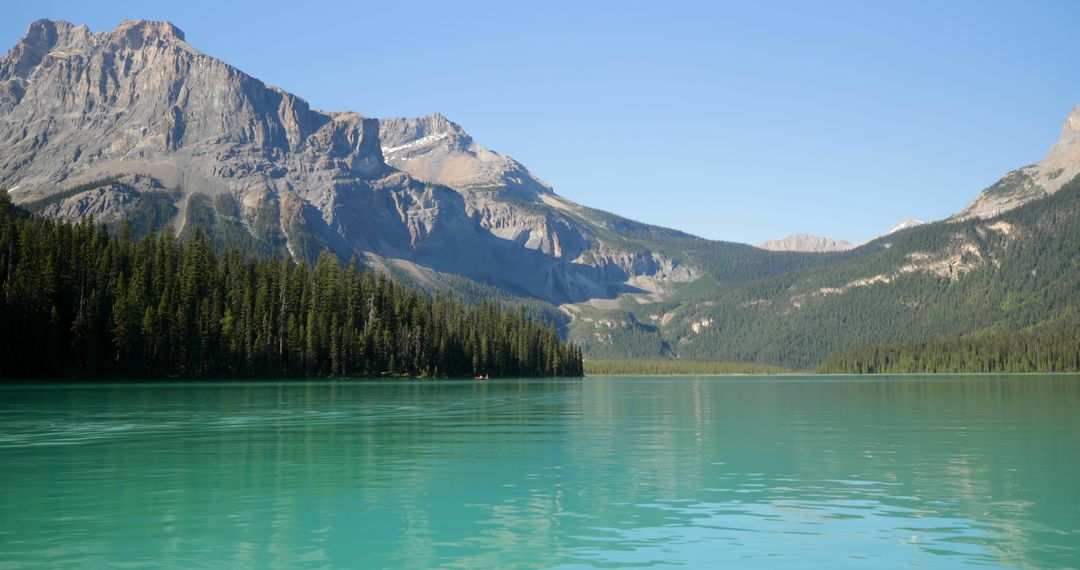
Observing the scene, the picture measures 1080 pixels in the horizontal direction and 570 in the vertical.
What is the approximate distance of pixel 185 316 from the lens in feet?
454

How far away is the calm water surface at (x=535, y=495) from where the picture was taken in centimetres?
2078

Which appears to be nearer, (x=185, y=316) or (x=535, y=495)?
(x=535, y=495)

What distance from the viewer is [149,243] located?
163250mm

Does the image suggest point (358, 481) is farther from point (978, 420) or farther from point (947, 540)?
point (978, 420)

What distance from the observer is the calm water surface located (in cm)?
2078

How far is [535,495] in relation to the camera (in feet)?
93.8

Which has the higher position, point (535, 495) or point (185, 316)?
point (185, 316)

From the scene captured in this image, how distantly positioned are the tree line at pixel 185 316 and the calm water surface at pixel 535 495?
2913 inches

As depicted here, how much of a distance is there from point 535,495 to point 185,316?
122103 millimetres

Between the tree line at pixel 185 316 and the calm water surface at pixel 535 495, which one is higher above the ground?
the tree line at pixel 185 316

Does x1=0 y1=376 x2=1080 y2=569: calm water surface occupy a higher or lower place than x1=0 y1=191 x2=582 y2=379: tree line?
lower

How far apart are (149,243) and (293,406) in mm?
101729

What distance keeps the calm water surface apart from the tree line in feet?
243

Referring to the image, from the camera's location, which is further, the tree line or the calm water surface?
the tree line
